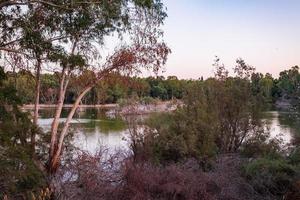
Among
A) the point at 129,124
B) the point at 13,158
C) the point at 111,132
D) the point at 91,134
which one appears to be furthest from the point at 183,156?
the point at 111,132

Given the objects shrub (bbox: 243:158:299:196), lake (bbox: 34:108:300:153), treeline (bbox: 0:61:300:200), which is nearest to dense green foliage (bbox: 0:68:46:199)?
treeline (bbox: 0:61:300:200)

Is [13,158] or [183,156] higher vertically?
[13,158]

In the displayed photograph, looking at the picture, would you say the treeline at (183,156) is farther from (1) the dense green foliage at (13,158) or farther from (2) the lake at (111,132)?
(2) the lake at (111,132)

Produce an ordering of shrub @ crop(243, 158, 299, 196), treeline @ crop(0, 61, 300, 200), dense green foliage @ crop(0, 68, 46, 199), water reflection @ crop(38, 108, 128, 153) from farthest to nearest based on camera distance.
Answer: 1. water reflection @ crop(38, 108, 128, 153)
2. shrub @ crop(243, 158, 299, 196)
3. treeline @ crop(0, 61, 300, 200)
4. dense green foliage @ crop(0, 68, 46, 199)

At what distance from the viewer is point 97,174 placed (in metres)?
12.2

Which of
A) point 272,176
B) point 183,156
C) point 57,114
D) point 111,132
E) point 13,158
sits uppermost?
point 57,114

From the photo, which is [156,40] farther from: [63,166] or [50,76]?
[63,166]

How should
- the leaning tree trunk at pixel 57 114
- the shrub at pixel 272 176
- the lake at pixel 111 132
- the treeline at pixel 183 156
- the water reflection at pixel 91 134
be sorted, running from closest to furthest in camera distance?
the treeline at pixel 183 156, the shrub at pixel 272 176, the leaning tree trunk at pixel 57 114, the lake at pixel 111 132, the water reflection at pixel 91 134

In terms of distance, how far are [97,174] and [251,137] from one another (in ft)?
24.8

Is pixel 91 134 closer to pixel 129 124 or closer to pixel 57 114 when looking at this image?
pixel 129 124

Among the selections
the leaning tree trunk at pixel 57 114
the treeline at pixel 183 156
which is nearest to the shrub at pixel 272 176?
the treeline at pixel 183 156

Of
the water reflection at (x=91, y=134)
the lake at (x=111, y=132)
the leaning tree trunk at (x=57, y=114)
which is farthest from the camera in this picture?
the water reflection at (x=91, y=134)

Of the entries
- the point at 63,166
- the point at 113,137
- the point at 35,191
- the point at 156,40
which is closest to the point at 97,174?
the point at 63,166

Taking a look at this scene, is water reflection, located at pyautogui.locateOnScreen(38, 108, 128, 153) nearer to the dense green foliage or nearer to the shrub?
the shrub
